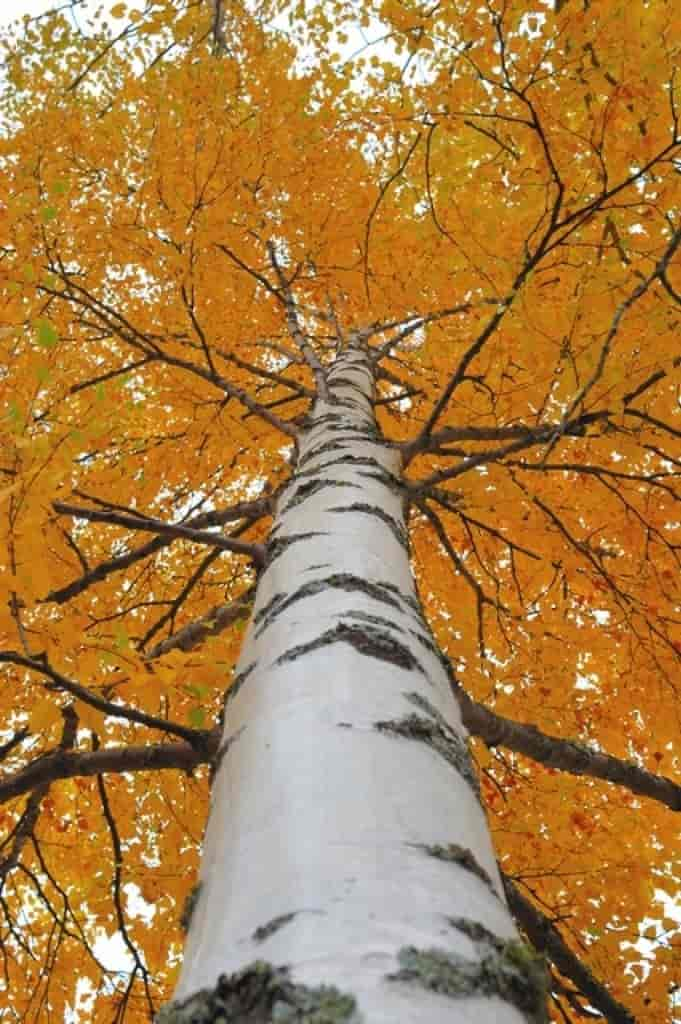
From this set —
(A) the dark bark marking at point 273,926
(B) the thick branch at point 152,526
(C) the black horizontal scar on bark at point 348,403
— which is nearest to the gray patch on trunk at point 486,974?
(A) the dark bark marking at point 273,926

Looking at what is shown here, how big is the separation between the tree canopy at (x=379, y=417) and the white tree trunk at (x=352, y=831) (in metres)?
0.38

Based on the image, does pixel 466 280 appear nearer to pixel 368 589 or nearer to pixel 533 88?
pixel 533 88

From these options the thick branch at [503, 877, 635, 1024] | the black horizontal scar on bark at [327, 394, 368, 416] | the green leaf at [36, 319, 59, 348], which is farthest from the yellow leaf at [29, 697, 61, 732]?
the black horizontal scar on bark at [327, 394, 368, 416]

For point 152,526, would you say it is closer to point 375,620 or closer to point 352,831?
point 375,620

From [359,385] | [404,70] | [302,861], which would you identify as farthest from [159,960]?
[404,70]

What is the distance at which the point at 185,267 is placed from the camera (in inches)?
130

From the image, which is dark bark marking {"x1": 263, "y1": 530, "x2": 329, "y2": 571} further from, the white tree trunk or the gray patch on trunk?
the gray patch on trunk

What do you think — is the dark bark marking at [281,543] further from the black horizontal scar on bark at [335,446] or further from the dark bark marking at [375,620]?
the black horizontal scar on bark at [335,446]

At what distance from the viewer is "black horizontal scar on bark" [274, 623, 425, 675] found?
134 cm

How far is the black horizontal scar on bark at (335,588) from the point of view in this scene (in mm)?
1572

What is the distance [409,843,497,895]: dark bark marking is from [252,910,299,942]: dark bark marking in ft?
0.57

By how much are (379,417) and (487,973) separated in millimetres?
4705

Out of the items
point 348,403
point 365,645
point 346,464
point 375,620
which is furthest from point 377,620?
point 348,403

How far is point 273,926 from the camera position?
77 cm
